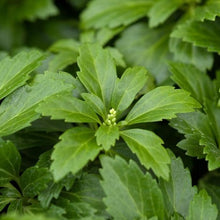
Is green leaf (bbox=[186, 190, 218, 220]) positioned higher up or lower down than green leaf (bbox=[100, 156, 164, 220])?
lower down

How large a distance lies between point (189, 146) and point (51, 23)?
4.63ft

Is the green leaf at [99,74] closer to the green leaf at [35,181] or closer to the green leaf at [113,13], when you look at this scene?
the green leaf at [35,181]

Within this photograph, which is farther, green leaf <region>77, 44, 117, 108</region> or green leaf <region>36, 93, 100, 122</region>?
green leaf <region>77, 44, 117, 108</region>

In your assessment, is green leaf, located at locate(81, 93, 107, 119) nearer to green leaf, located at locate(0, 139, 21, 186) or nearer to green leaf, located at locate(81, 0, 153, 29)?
green leaf, located at locate(0, 139, 21, 186)

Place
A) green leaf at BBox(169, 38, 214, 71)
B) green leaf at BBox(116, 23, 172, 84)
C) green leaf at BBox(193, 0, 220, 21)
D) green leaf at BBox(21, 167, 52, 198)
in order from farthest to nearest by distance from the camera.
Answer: green leaf at BBox(116, 23, 172, 84) → green leaf at BBox(169, 38, 214, 71) → green leaf at BBox(193, 0, 220, 21) → green leaf at BBox(21, 167, 52, 198)

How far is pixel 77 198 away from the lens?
3.57ft

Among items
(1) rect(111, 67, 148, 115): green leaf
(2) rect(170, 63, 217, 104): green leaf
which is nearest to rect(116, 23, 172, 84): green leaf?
(2) rect(170, 63, 217, 104): green leaf

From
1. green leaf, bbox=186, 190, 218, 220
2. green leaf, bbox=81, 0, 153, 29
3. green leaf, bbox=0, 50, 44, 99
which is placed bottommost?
green leaf, bbox=186, 190, 218, 220

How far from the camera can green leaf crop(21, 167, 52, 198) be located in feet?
3.41

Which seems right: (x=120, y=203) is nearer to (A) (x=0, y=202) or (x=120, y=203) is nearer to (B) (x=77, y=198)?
(B) (x=77, y=198)

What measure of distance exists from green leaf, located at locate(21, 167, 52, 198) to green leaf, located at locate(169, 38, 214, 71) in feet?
2.54

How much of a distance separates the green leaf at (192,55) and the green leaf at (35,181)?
774mm

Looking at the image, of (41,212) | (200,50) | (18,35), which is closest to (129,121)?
(41,212)

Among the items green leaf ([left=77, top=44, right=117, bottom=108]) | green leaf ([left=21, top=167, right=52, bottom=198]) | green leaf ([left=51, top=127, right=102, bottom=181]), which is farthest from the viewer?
green leaf ([left=77, top=44, right=117, bottom=108])
